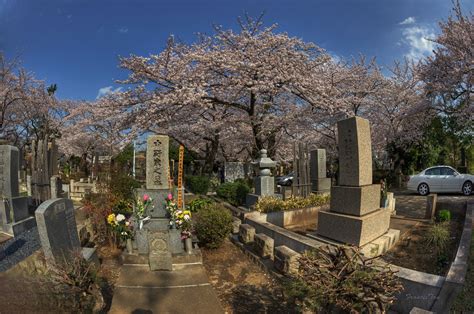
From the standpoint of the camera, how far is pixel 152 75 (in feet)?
41.1

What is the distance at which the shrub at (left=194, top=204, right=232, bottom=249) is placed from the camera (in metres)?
6.80

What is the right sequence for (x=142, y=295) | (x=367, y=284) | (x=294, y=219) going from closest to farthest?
(x=367, y=284) < (x=142, y=295) < (x=294, y=219)

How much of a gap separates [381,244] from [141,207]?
5037mm

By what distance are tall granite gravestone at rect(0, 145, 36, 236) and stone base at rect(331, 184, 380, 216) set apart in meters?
8.54

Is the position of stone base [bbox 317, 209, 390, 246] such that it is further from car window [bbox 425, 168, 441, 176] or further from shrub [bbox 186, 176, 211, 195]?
shrub [bbox 186, 176, 211, 195]

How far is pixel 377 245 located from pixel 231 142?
18.1 metres

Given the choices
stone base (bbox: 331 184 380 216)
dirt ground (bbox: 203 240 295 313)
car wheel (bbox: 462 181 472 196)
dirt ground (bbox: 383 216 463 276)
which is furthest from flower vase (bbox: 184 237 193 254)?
car wheel (bbox: 462 181 472 196)

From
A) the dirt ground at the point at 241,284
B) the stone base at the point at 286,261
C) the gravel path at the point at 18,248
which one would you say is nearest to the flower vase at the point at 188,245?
the dirt ground at the point at 241,284

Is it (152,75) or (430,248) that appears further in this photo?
(152,75)

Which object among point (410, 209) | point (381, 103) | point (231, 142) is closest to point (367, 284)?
point (410, 209)

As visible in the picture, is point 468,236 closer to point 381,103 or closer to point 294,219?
point 294,219

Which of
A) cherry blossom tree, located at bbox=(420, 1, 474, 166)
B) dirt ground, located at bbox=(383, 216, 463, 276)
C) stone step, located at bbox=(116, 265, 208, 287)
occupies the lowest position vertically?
stone step, located at bbox=(116, 265, 208, 287)

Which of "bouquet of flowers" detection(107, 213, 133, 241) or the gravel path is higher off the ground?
"bouquet of flowers" detection(107, 213, 133, 241)

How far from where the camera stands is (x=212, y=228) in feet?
22.3
